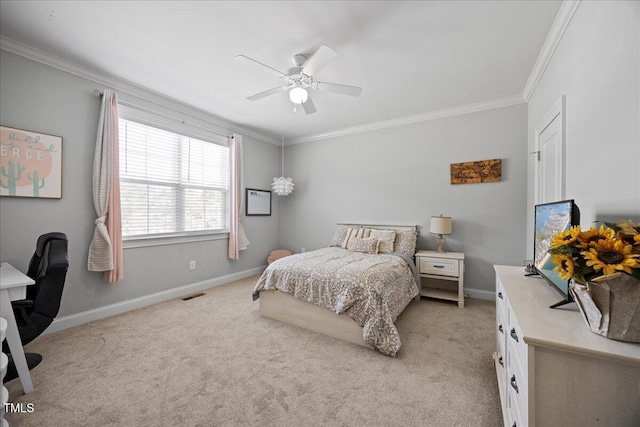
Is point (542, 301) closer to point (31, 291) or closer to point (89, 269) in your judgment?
point (31, 291)

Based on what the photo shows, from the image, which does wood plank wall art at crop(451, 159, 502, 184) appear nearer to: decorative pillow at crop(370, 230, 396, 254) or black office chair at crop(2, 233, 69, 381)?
decorative pillow at crop(370, 230, 396, 254)

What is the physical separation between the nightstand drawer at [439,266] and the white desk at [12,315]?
3.69 metres

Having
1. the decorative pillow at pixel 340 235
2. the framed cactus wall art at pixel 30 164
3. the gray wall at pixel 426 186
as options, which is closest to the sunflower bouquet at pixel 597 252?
the gray wall at pixel 426 186

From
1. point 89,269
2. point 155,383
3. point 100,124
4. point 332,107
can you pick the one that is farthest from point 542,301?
point 100,124

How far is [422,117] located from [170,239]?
4021 millimetres

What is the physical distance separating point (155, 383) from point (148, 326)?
3.52 feet

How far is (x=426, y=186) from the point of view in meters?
3.96

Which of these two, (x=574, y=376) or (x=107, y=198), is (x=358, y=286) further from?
(x=107, y=198)

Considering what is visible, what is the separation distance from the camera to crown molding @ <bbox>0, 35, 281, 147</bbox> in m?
2.33

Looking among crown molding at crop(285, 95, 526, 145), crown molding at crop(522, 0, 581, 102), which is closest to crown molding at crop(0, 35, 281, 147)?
crown molding at crop(285, 95, 526, 145)

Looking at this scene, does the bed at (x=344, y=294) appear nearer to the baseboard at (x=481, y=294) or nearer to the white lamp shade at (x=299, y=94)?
the baseboard at (x=481, y=294)

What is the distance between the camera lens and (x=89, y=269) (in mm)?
2746

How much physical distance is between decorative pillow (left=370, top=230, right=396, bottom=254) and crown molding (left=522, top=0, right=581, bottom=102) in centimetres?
233

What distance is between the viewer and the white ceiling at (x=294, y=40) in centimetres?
191
